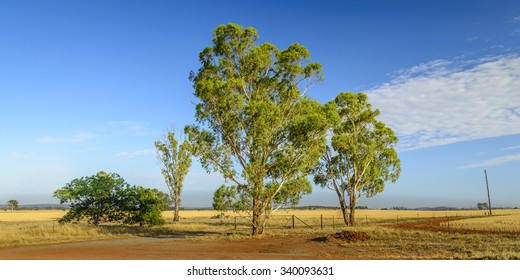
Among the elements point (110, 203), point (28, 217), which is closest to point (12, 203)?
point (28, 217)

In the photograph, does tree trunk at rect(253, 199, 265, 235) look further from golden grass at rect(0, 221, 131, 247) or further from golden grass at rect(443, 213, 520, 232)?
golden grass at rect(443, 213, 520, 232)

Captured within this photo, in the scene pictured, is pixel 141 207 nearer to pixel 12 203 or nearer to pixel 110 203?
pixel 110 203

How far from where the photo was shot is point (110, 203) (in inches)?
1678

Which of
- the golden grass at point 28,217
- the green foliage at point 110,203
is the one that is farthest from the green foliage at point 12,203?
the green foliage at point 110,203

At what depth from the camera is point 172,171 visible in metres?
57.6

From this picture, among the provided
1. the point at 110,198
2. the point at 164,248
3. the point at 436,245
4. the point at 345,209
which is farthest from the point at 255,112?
the point at 345,209

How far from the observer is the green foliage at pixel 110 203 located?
41666 millimetres

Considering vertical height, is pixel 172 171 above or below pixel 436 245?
above

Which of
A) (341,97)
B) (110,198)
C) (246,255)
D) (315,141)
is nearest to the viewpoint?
(246,255)

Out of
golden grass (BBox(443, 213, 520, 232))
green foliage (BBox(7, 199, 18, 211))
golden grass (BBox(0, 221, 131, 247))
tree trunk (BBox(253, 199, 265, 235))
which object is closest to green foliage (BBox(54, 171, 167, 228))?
golden grass (BBox(0, 221, 131, 247))

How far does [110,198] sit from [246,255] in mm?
26818

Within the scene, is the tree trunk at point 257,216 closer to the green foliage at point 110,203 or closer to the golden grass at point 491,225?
the green foliage at point 110,203

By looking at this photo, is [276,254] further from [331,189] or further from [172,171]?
[172,171]

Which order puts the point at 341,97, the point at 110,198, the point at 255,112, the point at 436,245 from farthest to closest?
the point at 341,97 → the point at 110,198 → the point at 255,112 → the point at 436,245
